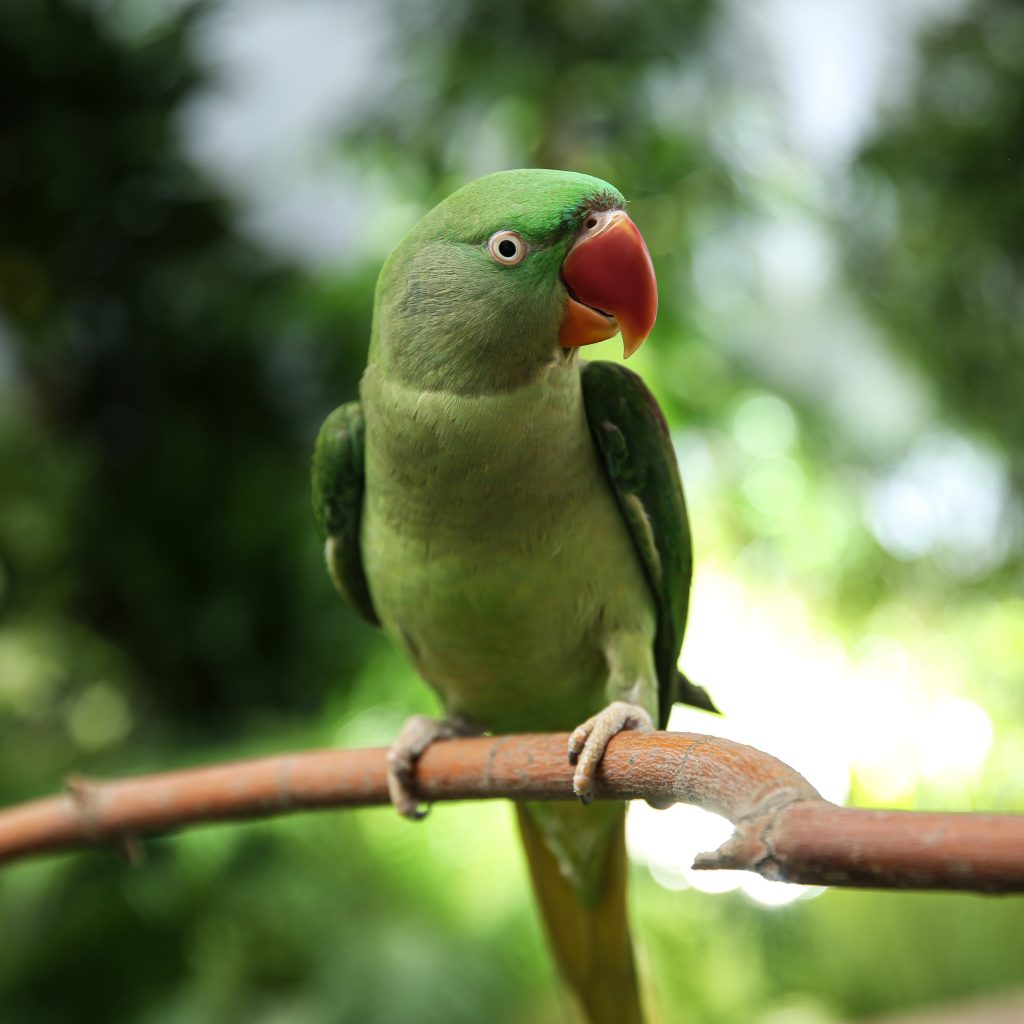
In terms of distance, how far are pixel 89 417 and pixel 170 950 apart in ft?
3.89

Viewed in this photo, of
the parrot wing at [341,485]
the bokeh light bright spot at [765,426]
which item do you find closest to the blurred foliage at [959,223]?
the bokeh light bright spot at [765,426]

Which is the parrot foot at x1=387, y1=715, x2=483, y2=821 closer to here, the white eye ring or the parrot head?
the parrot head

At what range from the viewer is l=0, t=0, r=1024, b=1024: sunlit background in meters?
1.92

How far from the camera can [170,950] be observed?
2045 mm

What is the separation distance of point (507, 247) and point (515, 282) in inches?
0.9

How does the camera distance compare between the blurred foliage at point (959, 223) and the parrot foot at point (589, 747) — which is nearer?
the parrot foot at point (589, 747)

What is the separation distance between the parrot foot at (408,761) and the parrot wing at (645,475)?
23cm

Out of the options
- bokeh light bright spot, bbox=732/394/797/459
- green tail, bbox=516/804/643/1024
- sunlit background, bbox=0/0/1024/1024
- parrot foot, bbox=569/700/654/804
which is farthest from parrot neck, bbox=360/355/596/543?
bokeh light bright spot, bbox=732/394/797/459

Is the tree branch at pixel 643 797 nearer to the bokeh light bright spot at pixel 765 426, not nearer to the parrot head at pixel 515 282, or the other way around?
the parrot head at pixel 515 282

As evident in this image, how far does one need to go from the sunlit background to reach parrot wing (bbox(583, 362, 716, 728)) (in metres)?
0.91

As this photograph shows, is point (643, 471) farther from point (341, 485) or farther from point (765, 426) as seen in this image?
point (765, 426)

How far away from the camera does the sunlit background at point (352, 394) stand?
6.31 feet

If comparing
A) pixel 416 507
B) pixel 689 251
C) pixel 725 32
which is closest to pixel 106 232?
pixel 689 251

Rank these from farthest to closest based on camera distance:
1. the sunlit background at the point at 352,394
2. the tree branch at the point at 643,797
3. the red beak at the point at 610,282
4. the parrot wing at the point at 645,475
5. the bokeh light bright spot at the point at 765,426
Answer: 1. the bokeh light bright spot at the point at 765,426
2. the sunlit background at the point at 352,394
3. the parrot wing at the point at 645,475
4. the red beak at the point at 610,282
5. the tree branch at the point at 643,797
